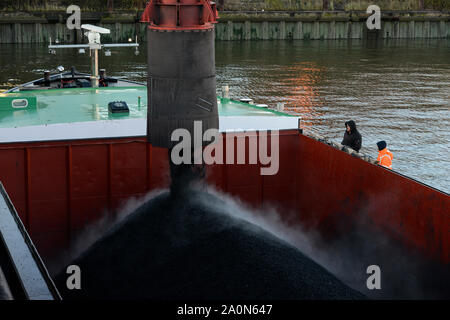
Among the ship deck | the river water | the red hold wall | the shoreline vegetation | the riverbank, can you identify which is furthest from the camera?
the shoreline vegetation

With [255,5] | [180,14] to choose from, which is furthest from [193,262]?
[255,5]

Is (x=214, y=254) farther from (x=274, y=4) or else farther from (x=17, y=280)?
(x=274, y=4)

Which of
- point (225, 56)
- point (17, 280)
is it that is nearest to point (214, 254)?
point (17, 280)

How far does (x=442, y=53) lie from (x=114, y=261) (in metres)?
69.1

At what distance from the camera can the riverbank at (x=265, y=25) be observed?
75.4 metres

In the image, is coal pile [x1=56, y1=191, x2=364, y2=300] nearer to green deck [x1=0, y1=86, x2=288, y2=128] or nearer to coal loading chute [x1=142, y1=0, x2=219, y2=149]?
coal loading chute [x1=142, y1=0, x2=219, y2=149]

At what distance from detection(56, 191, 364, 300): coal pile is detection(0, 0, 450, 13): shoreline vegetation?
71.6 metres

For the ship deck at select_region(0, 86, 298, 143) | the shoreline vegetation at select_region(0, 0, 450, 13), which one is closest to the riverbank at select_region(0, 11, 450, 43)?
the shoreline vegetation at select_region(0, 0, 450, 13)

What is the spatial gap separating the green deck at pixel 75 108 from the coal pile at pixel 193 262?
4282mm

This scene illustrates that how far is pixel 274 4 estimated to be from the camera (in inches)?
3676

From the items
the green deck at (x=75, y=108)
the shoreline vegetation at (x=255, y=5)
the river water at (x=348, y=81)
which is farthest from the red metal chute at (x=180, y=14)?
the shoreline vegetation at (x=255, y=5)

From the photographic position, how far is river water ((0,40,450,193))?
31438 millimetres

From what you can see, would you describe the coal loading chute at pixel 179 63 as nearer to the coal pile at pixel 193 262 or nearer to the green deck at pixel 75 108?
the coal pile at pixel 193 262

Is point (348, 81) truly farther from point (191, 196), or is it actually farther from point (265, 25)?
point (191, 196)
